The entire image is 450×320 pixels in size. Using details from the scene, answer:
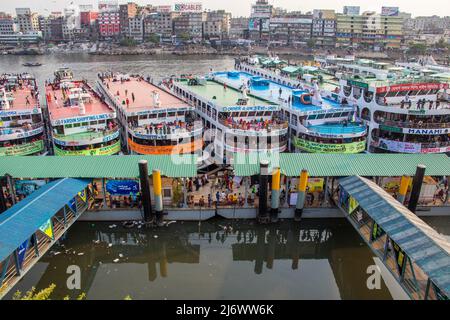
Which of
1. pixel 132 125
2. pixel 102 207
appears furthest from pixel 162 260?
pixel 132 125

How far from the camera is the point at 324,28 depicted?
163375mm

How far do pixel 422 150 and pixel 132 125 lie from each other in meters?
24.1

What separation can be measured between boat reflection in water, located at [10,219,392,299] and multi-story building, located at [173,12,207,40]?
161412 mm

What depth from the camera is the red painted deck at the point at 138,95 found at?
3547cm

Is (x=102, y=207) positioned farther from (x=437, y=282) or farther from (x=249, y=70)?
(x=249, y=70)

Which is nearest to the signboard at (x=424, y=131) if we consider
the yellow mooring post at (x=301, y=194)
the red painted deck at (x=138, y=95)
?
the yellow mooring post at (x=301, y=194)

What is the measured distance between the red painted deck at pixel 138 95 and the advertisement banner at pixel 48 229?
14973 millimetres

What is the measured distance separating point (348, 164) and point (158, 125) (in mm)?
15462

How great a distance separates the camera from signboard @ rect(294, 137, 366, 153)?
32.0 meters

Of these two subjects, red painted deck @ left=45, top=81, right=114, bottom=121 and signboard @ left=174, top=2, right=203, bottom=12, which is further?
signboard @ left=174, top=2, right=203, bottom=12

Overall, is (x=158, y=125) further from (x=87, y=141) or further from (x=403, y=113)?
(x=403, y=113)

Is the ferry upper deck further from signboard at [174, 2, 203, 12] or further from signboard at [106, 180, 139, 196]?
signboard at [174, 2, 203, 12]

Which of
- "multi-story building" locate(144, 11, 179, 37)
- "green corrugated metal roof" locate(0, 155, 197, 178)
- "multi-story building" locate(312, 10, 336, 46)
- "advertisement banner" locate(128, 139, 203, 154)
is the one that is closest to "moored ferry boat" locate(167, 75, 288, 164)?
"advertisement banner" locate(128, 139, 203, 154)

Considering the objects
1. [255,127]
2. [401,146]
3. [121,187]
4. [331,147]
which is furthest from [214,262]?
[401,146]
